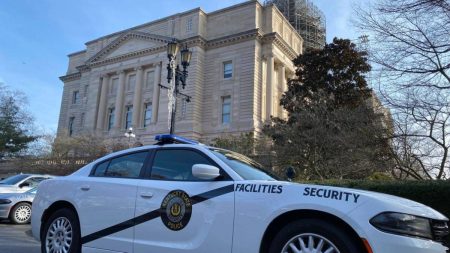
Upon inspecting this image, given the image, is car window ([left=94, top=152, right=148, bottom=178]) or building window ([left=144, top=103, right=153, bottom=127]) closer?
car window ([left=94, top=152, right=148, bottom=178])

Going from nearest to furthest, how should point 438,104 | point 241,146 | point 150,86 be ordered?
1. point 438,104
2. point 241,146
3. point 150,86

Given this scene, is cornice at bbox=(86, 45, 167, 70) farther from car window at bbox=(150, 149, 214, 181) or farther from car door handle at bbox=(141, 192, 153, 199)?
car door handle at bbox=(141, 192, 153, 199)

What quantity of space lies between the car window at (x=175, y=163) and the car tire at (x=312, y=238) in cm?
135

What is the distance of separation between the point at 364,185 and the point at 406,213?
7.53 meters

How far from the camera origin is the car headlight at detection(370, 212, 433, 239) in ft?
11.8

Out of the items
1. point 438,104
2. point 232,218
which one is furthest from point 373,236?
point 438,104

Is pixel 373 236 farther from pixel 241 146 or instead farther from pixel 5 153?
pixel 5 153

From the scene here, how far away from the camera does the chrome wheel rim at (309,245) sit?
376 centimetres

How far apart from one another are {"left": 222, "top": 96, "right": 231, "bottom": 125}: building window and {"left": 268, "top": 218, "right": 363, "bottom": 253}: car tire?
1676 inches

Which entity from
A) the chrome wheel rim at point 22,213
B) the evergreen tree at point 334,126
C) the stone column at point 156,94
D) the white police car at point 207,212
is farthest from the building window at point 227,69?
the white police car at point 207,212

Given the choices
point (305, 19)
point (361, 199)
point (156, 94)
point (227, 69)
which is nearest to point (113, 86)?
point (156, 94)

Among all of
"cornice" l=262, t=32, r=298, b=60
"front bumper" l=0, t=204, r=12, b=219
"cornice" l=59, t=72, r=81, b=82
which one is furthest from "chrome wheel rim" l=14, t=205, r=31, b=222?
"cornice" l=59, t=72, r=81, b=82

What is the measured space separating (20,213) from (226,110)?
3494 cm

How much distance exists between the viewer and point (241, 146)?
2794 centimetres
